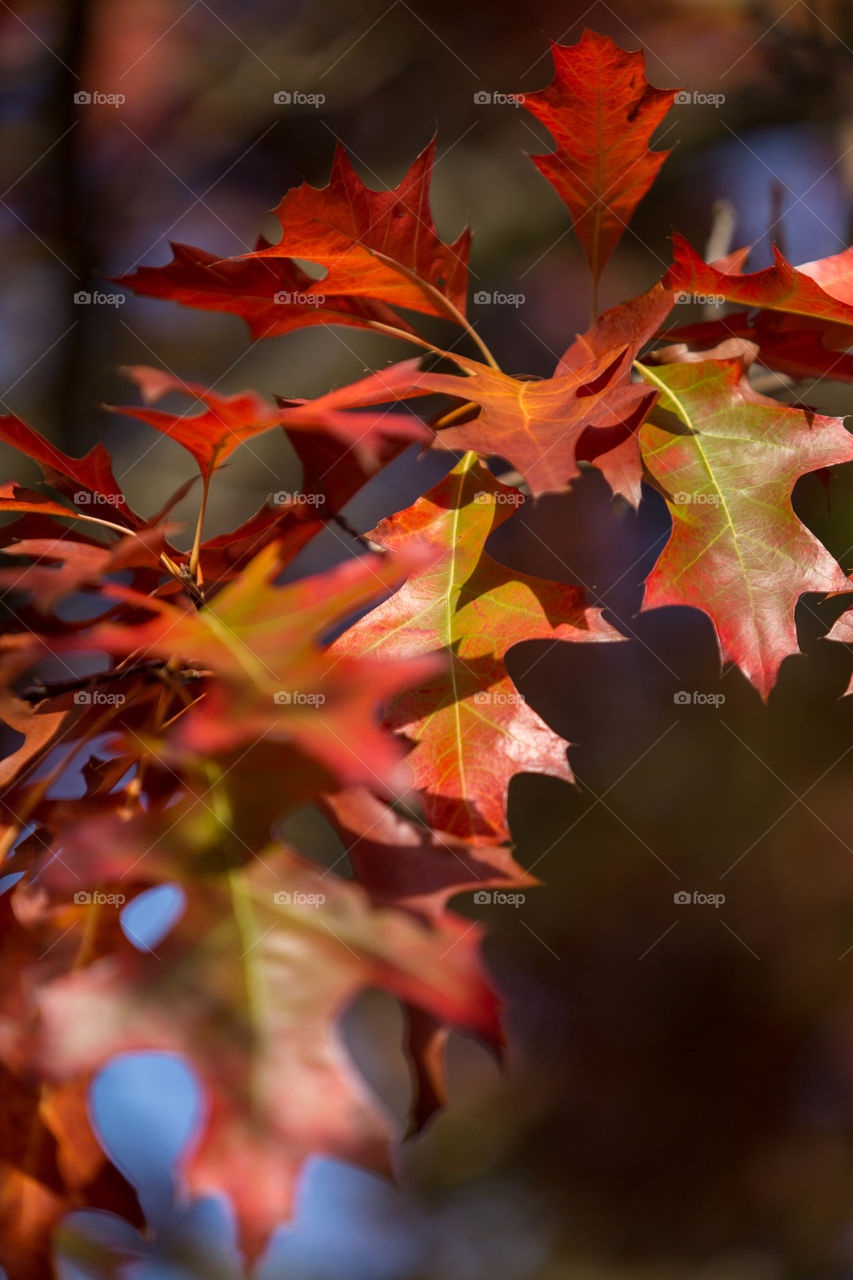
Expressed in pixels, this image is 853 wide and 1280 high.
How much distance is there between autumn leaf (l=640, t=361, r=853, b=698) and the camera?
0.67 metres

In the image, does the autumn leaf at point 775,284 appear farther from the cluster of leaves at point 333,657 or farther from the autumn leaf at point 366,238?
the autumn leaf at point 366,238

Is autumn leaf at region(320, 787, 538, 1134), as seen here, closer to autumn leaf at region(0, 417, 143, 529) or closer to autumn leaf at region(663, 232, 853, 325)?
autumn leaf at region(0, 417, 143, 529)

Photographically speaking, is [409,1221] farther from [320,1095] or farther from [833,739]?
[320,1095]

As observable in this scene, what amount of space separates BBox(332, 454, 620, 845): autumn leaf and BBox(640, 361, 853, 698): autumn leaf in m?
0.11

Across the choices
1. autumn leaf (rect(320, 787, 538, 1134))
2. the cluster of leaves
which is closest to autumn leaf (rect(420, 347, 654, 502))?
the cluster of leaves

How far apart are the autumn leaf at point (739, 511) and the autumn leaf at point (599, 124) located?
0.75 ft

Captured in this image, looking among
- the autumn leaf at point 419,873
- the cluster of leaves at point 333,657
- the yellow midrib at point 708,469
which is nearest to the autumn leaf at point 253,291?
the cluster of leaves at point 333,657

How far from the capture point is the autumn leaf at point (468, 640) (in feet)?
2.06

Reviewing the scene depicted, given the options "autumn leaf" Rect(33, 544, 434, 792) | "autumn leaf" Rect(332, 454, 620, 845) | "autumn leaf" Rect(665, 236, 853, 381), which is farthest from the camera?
"autumn leaf" Rect(665, 236, 853, 381)

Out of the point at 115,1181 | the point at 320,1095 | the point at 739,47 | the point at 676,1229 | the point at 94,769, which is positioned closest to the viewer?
the point at 320,1095

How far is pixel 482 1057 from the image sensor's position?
3457mm

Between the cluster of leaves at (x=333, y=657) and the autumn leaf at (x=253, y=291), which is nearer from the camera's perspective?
the cluster of leaves at (x=333, y=657)

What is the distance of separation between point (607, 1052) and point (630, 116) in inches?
129

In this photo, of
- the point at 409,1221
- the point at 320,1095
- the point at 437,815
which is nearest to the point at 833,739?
the point at 409,1221
